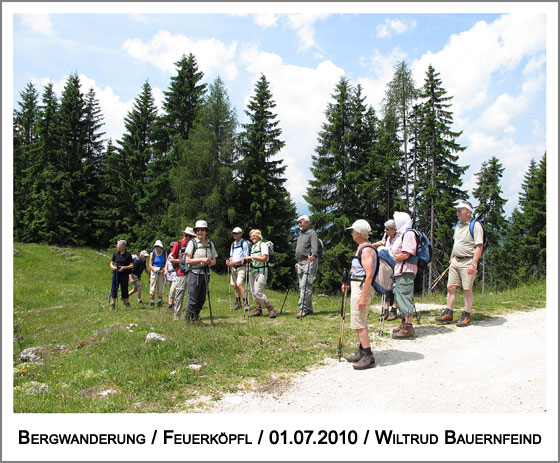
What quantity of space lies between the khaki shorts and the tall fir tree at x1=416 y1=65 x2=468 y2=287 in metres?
23.7

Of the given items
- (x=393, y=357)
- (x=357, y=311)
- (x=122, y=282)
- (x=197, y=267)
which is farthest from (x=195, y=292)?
(x=122, y=282)

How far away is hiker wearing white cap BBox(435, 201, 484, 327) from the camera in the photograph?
24.7 ft

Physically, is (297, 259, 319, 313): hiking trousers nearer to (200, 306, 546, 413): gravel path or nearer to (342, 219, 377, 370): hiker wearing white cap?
(200, 306, 546, 413): gravel path

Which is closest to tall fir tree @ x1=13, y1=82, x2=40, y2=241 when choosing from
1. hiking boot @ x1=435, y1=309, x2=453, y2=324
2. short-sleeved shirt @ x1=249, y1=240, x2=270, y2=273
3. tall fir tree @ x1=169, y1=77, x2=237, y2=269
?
tall fir tree @ x1=169, y1=77, x2=237, y2=269

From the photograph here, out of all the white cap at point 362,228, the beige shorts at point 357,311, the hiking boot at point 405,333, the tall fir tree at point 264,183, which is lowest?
the hiking boot at point 405,333

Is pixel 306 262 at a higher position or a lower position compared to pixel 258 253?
lower

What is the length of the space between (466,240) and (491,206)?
35.4 m

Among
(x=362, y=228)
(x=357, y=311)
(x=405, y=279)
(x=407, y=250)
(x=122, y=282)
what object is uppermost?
(x=362, y=228)

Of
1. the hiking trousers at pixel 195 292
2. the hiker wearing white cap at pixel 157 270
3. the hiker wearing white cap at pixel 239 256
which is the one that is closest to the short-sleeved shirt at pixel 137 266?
the hiker wearing white cap at pixel 157 270

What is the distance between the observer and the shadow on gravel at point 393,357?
598 centimetres

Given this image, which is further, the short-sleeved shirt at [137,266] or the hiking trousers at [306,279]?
the short-sleeved shirt at [137,266]

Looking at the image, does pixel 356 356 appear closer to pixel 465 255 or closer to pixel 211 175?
pixel 465 255

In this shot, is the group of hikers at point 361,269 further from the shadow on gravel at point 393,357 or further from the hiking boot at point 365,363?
the shadow on gravel at point 393,357

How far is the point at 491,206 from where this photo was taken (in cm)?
3828
